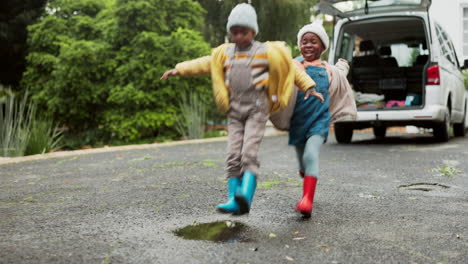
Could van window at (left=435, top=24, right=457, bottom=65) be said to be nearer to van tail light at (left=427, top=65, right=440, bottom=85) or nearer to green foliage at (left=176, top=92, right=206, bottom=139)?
van tail light at (left=427, top=65, right=440, bottom=85)

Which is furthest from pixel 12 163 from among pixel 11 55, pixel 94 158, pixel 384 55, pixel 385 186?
pixel 11 55

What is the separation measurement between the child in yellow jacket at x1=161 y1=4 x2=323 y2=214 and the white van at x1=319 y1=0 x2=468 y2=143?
529cm

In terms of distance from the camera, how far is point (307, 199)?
11.2ft

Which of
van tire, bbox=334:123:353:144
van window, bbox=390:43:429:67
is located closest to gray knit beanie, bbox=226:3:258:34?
van tire, bbox=334:123:353:144

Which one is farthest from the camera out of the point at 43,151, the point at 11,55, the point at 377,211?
the point at 11,55

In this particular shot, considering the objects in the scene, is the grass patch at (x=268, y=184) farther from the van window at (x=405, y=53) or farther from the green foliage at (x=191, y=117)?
the green foliage at (x=191, y=117)

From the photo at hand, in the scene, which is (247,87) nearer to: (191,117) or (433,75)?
(433,75)

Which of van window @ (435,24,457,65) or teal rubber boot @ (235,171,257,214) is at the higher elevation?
van window @ (435,24,457,65)

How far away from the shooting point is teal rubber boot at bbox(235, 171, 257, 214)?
120 inches

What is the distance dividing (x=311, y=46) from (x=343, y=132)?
6.07 m

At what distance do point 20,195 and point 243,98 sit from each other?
95.5 inches

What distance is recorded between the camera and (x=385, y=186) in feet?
15.5

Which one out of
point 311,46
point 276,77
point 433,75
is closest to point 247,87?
point 276,77

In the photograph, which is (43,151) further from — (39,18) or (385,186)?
(39,18)
